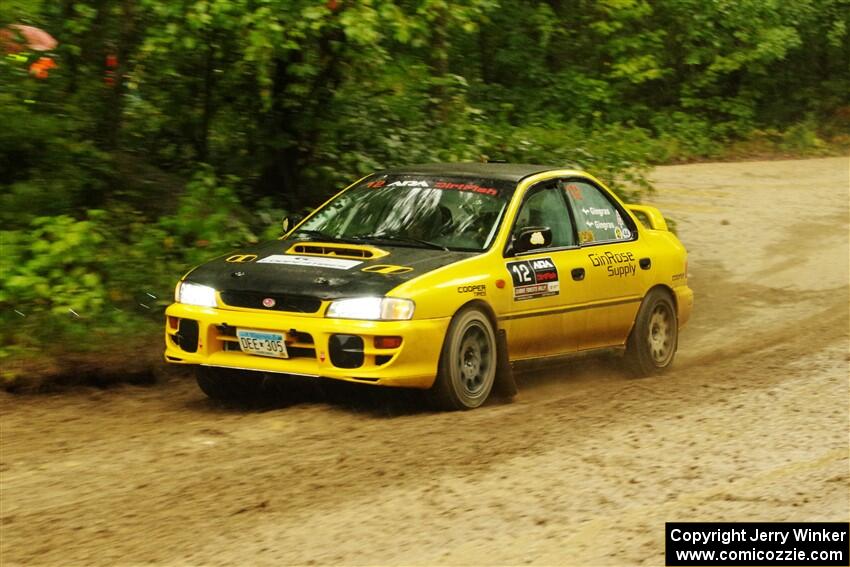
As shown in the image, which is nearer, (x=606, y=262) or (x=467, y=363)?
(x=467, y=363)

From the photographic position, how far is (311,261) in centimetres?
875

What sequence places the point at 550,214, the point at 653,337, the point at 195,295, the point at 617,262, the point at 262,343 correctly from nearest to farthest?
the point at 262,343 → the point at 195,295 → the point at 550,214 → the point at 617,262 → the point at 653,337

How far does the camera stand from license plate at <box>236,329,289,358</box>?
27.0 feet

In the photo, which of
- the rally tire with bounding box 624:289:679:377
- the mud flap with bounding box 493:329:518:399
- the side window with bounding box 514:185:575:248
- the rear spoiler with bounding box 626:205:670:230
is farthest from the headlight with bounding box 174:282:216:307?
the rear spoiler with bounding box 626:205:670:230

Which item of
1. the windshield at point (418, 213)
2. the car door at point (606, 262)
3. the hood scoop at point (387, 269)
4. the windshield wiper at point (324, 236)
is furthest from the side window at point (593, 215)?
the hood scoop at point (387, 269)

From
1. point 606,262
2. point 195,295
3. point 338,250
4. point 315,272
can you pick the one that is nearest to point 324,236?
point 338,250

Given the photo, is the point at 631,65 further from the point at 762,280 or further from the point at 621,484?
the point at 621,484

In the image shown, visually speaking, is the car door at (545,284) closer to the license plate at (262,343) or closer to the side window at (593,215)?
the side window at (593,215)

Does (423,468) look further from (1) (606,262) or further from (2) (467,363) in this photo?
(1) (606,262)

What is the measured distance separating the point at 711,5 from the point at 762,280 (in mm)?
12030

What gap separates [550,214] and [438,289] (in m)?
1.77

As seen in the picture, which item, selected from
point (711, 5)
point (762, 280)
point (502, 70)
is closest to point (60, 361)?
point (762, 280)

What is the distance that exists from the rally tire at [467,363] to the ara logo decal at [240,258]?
4.66 feet

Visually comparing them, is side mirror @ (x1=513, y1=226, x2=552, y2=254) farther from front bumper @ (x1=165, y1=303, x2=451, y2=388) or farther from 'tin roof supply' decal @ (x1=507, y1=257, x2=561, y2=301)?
front bumper @ (x1=165, y1=303, x2=451, y2=388)
